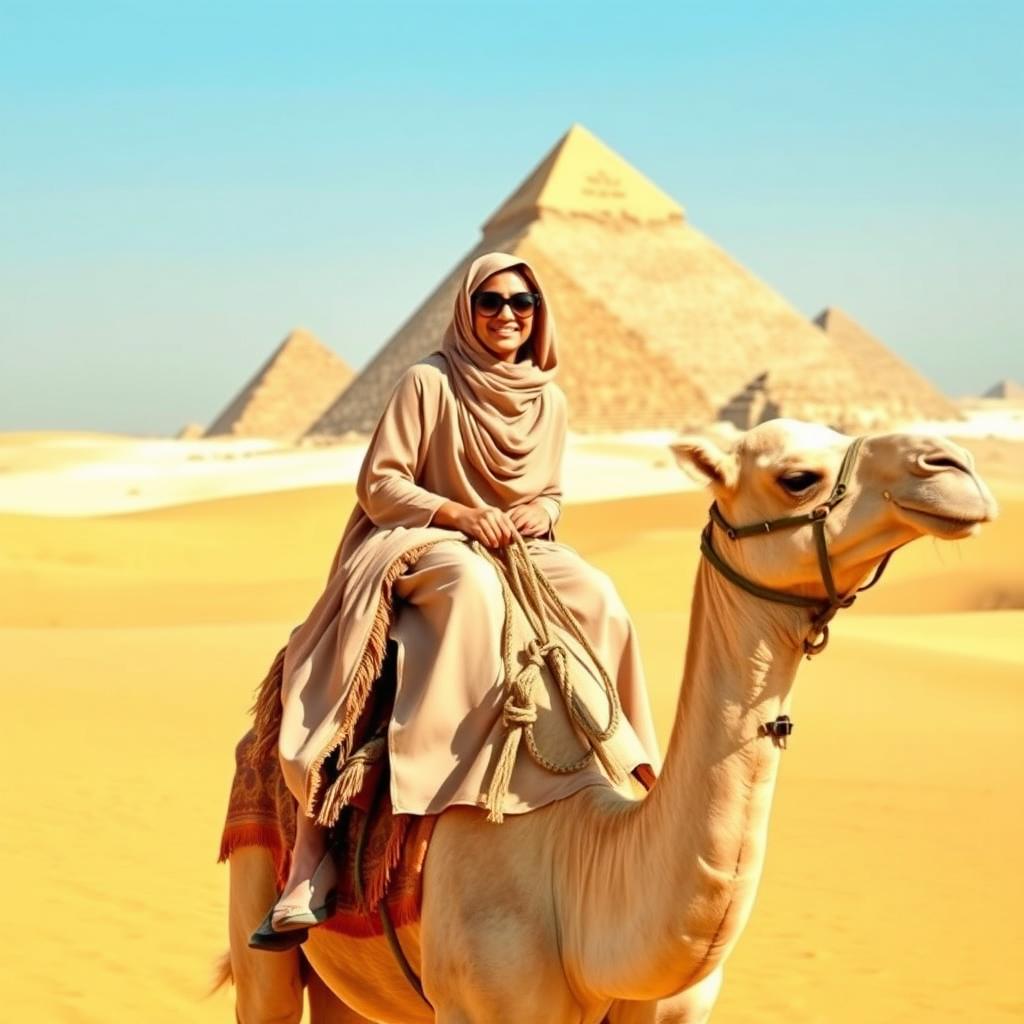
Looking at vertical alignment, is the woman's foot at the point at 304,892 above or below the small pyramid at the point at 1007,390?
above

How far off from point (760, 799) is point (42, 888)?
4.60 meters

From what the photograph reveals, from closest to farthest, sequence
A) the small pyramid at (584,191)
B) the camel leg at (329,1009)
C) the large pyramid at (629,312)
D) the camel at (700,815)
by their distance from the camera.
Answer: the camel at (700,815) < the camel leg at (329,1009) < the large pyramid at (629,312) < the small pyramid at (584,191)

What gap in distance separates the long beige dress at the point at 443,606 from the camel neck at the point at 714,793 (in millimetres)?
361

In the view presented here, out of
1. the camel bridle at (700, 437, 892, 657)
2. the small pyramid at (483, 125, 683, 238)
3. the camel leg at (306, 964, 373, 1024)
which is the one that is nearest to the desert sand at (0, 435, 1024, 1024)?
the camel bridle at (700, 437, 892, 657)

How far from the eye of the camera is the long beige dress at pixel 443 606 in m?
3.06

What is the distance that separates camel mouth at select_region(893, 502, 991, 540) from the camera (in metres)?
2.33

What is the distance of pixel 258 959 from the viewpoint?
356 centimetres

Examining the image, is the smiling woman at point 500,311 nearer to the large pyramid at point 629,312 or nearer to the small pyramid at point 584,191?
the large pyramid at point 629,312

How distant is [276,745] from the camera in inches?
140

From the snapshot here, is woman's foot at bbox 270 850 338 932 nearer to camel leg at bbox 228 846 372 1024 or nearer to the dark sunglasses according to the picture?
camel leg at bbox 228 846 372 1024

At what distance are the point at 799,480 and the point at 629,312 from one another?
335 feet

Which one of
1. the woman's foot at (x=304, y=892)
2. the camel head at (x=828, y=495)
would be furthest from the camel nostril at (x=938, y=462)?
the woman's foot at (x=304, y=892)

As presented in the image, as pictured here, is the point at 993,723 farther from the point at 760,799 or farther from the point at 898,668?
the point at 760,799

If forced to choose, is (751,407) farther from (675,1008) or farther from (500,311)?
(675,1008)
